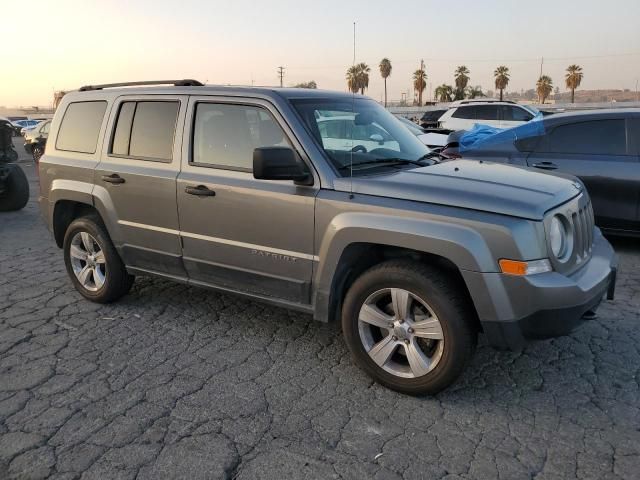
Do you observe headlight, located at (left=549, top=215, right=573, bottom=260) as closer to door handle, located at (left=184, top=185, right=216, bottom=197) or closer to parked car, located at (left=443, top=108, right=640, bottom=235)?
door handle, located at (left=184, top=185, right=216, bottom=197)

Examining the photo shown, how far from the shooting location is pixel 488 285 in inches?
118

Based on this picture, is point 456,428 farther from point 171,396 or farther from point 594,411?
point 171,396

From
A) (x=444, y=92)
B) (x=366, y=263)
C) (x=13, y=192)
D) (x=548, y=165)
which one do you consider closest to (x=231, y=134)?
(x=366, y=263)

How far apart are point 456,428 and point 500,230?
1120mm

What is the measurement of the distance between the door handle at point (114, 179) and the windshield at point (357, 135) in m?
1.65

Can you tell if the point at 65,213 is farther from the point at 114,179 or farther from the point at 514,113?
the point at 514,113

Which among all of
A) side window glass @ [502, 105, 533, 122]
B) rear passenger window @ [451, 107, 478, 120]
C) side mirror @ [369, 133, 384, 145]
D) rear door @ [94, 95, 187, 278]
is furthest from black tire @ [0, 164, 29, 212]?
side window glass @ [502, 105, 533, 122]

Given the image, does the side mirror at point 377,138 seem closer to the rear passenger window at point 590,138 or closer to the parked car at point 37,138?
the rear passenger window at point 590,138

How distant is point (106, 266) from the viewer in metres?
4.82

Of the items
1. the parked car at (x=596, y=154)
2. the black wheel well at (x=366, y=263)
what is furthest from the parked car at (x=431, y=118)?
the black wheel well at (x=366, y=263)

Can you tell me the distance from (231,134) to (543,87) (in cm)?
7015

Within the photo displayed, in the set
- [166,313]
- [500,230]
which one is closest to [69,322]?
[166,313]

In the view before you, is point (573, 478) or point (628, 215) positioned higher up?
point (628, 215)

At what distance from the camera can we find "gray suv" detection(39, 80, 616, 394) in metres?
3.03
